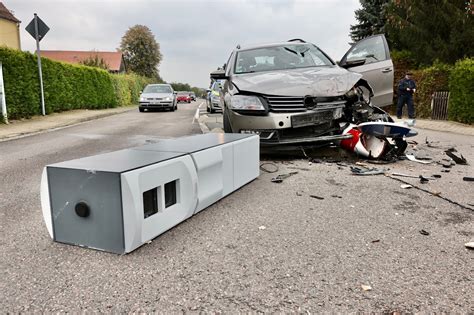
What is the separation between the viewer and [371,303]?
84.5 inches

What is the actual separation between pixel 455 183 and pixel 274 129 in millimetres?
2563

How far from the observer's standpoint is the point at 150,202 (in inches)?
121

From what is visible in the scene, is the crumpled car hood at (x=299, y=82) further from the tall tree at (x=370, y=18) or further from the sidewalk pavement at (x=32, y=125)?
the tall tree at (x=370, y=18)

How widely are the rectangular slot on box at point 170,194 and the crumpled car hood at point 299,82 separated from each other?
295 centimetres

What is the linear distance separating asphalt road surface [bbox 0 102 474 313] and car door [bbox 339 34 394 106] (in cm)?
323

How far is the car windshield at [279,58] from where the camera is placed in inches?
274

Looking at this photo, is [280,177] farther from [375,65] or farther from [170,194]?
[375,65]

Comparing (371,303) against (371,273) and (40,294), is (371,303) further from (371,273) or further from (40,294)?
(40,294)

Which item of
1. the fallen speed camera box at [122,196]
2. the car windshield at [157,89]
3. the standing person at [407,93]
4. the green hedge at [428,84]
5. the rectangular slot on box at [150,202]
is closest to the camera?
the fallen speed camera box at [122,196]

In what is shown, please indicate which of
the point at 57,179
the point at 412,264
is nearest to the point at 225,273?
the point at 412,264

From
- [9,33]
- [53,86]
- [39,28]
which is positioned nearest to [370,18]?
[53,86]

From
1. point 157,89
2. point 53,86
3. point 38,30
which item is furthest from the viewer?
point 157,89

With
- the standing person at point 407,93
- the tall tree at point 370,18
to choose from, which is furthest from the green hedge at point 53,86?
the tall tree at point 370,18

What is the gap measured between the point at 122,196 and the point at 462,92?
569 inches
